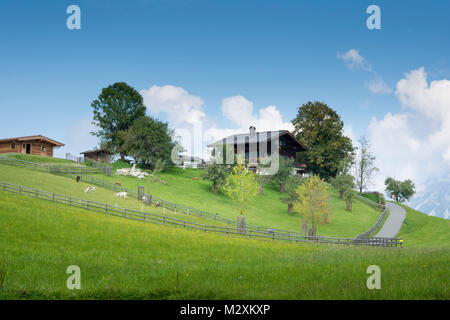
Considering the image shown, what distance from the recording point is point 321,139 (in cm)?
6662

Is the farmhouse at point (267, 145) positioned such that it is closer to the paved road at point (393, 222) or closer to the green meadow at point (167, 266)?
the paved road at point (393, 222)

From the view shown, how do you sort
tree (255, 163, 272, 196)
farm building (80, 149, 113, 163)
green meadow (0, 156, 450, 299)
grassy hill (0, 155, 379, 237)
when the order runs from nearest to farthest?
1. green meadow (0, 156, 450, 299)
2. grassy hill (0, 155, 379, 237)
3. tree (255, 163, 272, 196)
4. farm building (80, 149, 113, 163)

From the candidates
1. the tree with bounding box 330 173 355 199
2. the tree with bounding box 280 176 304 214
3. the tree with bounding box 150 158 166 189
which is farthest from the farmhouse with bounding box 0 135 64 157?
the tree with bounding box 330 173 355 199

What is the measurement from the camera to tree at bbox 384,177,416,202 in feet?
283

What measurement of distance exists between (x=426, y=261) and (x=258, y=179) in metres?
41.7

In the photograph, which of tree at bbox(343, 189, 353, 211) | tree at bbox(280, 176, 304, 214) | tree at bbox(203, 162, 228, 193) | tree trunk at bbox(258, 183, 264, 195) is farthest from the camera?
tree trunk at bbox(258, 183, 264, 195)

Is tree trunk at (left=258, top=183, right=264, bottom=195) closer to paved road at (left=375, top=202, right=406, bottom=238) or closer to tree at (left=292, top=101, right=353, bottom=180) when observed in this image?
tree at (left=292, top=101, right=353, bottom=180)

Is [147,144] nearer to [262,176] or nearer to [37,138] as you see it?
[37,138]

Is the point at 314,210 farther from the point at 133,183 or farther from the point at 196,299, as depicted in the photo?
the point at 196,299

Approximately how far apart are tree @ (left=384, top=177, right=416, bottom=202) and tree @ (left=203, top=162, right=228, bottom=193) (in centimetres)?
5570

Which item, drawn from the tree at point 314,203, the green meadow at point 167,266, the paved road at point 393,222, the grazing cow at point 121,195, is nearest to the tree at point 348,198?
the paved road at point 393,222

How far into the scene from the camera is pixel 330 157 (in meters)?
64.0

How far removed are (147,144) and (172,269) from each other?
167 ft

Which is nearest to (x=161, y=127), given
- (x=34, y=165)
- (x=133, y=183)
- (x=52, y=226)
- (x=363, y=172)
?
(x=133, y=183)
